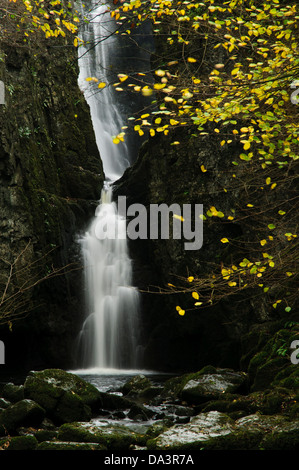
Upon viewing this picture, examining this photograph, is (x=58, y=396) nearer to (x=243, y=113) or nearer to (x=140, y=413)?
(x=140, y=413)

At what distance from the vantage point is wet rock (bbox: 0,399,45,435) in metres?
6.31

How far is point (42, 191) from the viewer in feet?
48.5

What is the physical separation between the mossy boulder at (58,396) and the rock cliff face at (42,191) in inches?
182

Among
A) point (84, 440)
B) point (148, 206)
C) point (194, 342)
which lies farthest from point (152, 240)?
point (84, 440)

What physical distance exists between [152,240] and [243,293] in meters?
4.80

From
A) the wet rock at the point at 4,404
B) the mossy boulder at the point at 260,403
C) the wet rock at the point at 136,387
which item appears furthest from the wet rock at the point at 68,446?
the wet rock at the point at 136,387

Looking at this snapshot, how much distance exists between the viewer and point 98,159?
801 inches

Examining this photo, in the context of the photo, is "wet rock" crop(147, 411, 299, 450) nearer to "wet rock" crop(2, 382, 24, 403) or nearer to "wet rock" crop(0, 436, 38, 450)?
"wet rock" crop(0, 436, 38, 450)

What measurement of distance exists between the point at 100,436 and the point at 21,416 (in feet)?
5.52

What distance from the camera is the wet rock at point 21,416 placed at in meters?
6.31

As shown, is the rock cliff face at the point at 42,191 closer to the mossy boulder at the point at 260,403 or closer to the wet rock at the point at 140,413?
the wet rock at the point at 140,413

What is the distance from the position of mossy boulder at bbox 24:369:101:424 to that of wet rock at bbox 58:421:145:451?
134 centimetres

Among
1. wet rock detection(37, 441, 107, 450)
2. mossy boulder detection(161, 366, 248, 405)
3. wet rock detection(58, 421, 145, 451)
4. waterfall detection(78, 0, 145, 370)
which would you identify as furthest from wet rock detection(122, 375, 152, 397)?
wet rock detection(37, 441, 107, 450)

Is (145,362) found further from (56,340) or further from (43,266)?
(43,266)
